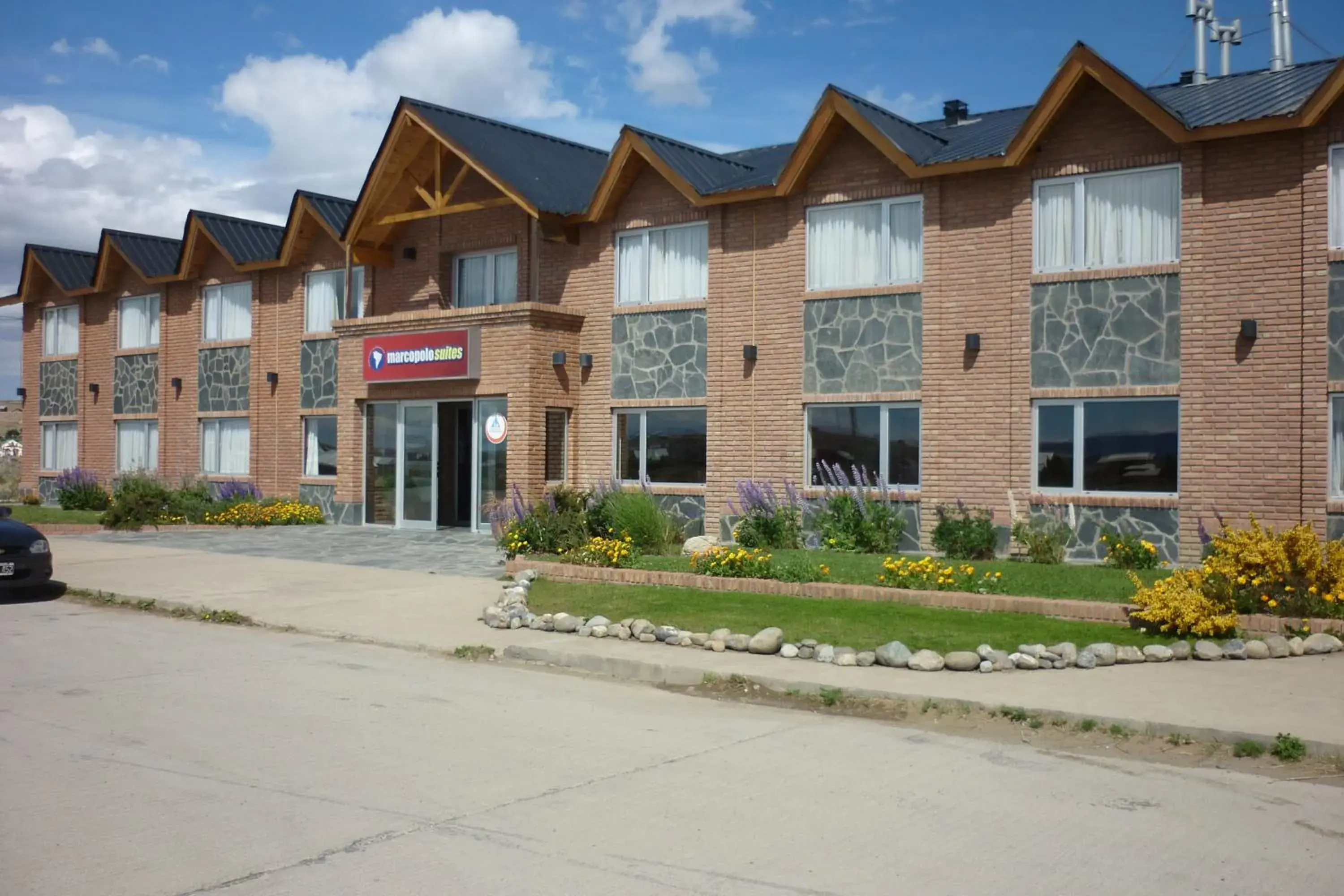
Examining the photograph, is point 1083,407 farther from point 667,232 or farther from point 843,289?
point 667,232

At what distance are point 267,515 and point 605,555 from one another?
12.6 meters

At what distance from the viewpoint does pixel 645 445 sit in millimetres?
23703

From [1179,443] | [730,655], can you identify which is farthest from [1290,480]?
[730,655]

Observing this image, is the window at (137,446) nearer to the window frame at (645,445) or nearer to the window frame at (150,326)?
the window frame at (150,326)

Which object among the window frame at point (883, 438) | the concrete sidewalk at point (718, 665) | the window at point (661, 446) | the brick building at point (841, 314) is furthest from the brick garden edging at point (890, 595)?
the window at point (661, 446)

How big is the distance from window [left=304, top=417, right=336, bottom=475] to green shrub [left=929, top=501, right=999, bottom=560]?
1521cm

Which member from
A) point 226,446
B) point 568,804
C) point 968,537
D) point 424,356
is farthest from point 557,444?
point 568,804

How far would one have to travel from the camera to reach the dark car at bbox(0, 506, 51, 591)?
1602 cm

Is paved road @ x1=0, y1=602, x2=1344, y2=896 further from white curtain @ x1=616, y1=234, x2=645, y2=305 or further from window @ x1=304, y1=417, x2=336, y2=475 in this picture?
window @ x1=304, y1=417, x2=336, y2=475

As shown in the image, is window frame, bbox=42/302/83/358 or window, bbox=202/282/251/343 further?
window frame, bbox=42/302/83/358

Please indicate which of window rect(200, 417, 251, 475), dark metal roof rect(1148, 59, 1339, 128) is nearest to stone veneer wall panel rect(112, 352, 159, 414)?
window rect(200, 417, 251, 475)

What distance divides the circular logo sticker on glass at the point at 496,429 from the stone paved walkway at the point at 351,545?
188 centimetres

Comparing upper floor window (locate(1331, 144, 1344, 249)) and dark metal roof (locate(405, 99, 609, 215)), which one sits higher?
dark metal roof (locate(405, 99, 609, 215))

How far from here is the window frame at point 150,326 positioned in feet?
109
